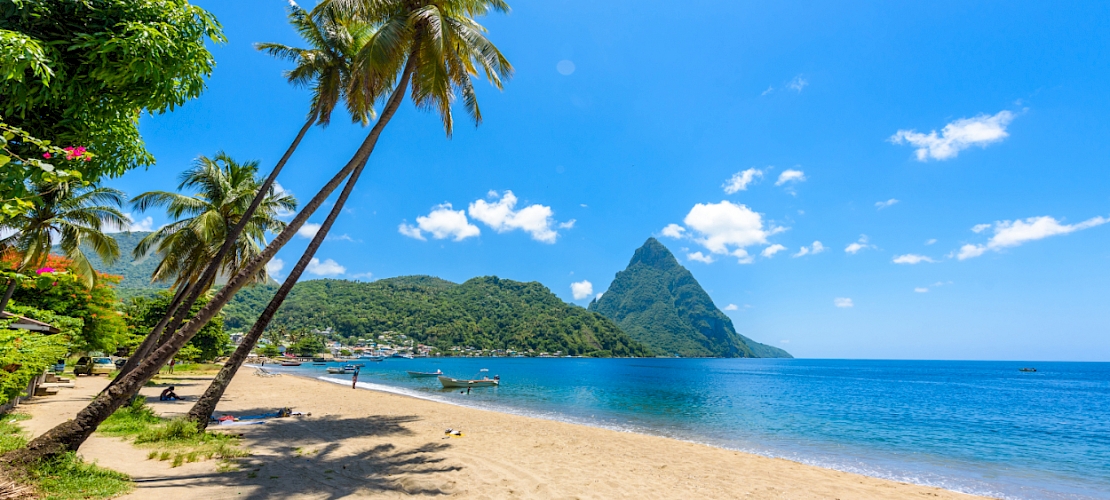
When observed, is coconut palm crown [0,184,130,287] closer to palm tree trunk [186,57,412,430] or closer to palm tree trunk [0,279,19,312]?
palm tree trunk [0,279,19,312]

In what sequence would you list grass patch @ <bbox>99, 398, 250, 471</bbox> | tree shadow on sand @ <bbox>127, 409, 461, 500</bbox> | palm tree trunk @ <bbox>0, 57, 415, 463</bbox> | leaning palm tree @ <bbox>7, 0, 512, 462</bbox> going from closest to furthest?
palm tree trunk @ <bbox>0, 57, 415, 463</bbox>
tree shadow on sand @ <bbox>127, 409, 461, 500</bbox>
grass patch @ <bbox>99, 398, 250, 471</bbox>
leaning palm tree @ <bbox>7, 0, 512, 462</bbox>

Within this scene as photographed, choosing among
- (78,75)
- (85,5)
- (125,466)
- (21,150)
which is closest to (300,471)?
(125,466)

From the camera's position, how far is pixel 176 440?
9570 millimetres

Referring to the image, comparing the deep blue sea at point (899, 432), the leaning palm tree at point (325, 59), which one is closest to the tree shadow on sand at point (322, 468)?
A: the leaning palm tree at point (325, 59)

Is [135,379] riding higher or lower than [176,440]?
higher

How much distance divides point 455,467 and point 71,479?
5.72 m

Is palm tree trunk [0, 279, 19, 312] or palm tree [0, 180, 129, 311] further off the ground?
palm tree [0, 180, 129, 311]

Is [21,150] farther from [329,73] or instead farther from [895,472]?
[895,472]

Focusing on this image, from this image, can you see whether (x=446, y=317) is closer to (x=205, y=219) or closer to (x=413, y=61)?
(x=205, y=219)

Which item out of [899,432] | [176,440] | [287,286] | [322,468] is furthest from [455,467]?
[899,432]

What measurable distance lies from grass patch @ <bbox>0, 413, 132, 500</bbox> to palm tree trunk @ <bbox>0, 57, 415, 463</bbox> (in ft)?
0.71

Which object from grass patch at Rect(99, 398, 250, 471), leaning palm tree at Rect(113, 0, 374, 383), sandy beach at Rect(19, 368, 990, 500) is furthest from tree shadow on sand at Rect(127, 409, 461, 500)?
leaning palm tree at Rect(113, 0, 374, 383)

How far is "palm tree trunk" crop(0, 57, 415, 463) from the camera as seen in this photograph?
6266 millimetres

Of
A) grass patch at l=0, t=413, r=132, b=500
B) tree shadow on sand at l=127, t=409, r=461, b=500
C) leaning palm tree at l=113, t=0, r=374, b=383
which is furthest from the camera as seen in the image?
leaning palm tree at l=113, t=0, r=374, b=383
